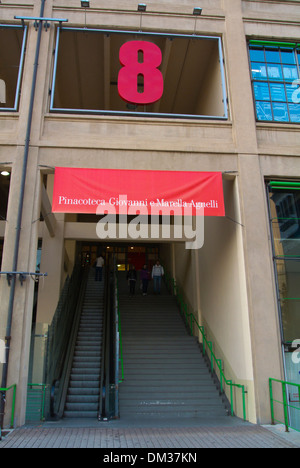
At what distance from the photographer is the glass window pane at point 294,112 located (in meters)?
10.6

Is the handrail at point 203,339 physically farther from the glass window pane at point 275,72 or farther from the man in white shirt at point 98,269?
the glass window pane at point 275,72

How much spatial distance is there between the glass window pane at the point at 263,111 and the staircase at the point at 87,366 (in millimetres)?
8654

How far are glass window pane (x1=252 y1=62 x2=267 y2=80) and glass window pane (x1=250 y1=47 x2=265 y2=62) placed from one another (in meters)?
0.18

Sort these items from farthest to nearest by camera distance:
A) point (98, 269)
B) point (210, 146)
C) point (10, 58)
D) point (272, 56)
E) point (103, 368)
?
point (98, 269)
point (10, 58)
point (272, 56)
point (210, 146)
point (103, 368)

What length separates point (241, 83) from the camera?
10492 millimetres

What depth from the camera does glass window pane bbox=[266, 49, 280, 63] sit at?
1101cm

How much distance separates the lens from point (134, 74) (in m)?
10.8

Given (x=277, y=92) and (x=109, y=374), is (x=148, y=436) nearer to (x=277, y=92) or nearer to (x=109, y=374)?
(x=109, y=374)

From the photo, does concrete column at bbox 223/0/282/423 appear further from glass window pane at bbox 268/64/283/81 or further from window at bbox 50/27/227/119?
glass window pane at bbox 268/64/283/81

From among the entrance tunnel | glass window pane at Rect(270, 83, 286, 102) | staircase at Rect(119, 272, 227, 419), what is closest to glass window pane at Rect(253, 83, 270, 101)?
glass window pane at Rect(270, 83, 286, 102)

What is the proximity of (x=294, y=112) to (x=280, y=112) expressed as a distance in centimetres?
42

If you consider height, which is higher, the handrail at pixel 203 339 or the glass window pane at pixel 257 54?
the glass window pane at pixel 257 54

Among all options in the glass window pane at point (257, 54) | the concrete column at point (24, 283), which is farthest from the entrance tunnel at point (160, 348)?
the glass window pane at point (257, 54)

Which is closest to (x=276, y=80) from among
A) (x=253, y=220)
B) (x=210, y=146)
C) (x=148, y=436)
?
(x=210, y=146)
